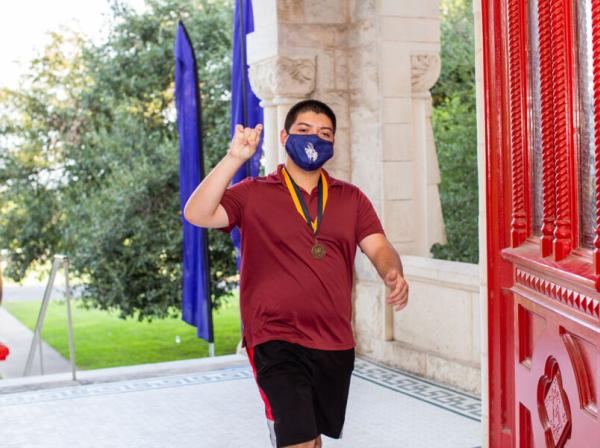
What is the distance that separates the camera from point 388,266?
109 inches

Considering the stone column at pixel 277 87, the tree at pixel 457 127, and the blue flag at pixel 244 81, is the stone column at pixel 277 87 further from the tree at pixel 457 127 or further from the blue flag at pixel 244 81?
the tree at pixel 457 127

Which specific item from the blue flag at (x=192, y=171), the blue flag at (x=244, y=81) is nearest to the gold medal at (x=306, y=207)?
the blue flag at (x=244, y=81)

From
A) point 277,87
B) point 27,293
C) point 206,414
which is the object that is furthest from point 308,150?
point 27,293

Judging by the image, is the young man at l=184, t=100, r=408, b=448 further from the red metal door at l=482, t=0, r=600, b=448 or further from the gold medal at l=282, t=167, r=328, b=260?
the red metal door at l=482, t=0, r=600, b=448

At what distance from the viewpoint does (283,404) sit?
2650 millimetres

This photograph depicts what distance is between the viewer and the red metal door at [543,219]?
80.2 inches

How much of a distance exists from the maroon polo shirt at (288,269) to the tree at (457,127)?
529 centimetres

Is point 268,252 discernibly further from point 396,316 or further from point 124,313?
point 124,313

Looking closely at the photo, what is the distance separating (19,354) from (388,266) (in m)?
9.30

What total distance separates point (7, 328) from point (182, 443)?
951 centimetres

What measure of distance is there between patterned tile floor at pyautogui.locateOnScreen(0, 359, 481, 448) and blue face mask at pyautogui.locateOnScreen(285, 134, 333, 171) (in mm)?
1804

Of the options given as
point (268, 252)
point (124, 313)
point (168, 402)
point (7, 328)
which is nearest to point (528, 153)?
point (268, 252)

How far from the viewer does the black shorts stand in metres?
2.64

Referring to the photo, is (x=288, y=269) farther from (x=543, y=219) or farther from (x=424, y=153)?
(x=424, y=153)
